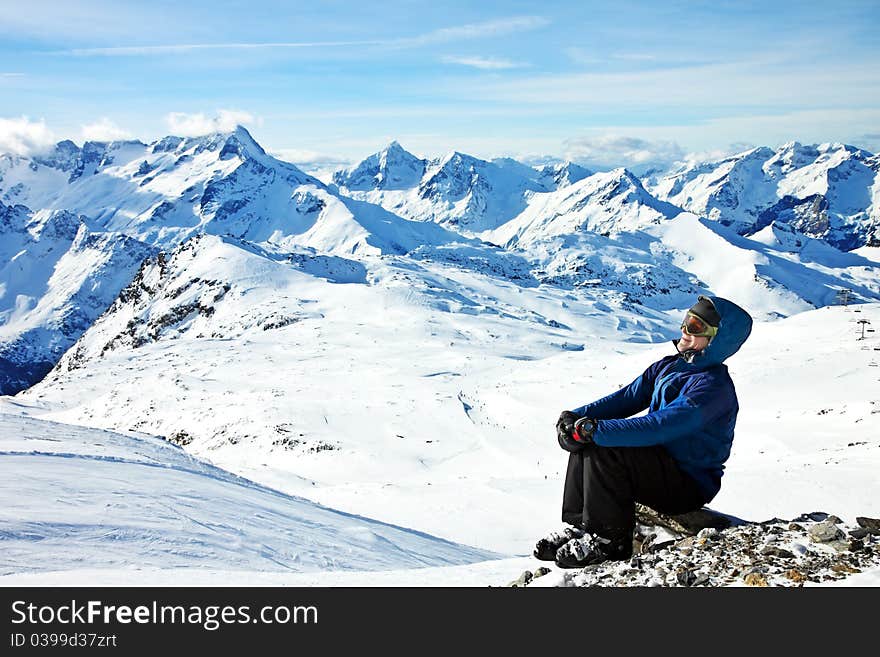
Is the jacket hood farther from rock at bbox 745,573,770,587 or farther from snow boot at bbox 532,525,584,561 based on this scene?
snow boot at bbox 532,525,584,561

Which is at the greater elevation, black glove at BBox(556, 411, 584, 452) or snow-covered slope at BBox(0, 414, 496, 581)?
black glove at BBox(556, 411, 584, 452)

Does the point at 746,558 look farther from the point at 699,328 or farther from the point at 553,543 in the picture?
the point at 699,328

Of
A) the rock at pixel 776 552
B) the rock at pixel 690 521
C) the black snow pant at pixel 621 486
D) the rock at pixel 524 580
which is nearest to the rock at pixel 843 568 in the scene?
the rock at pixel 776 552

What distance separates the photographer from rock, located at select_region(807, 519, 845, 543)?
6.06 m

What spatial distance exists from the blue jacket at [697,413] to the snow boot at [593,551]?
0.96 m

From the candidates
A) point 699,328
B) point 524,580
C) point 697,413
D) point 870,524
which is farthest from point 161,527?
point 870,524

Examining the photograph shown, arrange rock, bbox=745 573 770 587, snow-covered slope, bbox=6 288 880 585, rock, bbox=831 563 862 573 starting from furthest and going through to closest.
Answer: snow-covered slope, bbox=6 288 880 585 → rock, bbox=831 563 862 573 → rock, bbox=745 573 770 587

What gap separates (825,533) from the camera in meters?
6.12

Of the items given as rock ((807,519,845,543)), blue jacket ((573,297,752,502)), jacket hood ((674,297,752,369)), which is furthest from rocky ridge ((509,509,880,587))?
jacket hood ((674,297,752,369))

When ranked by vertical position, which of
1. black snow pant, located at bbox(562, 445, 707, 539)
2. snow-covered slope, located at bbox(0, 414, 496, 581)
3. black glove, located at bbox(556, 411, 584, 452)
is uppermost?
black glove, located at bbox(556, 411, 584, 452)

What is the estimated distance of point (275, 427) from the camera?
3406cm

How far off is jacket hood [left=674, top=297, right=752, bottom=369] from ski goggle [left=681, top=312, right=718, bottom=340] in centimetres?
5
